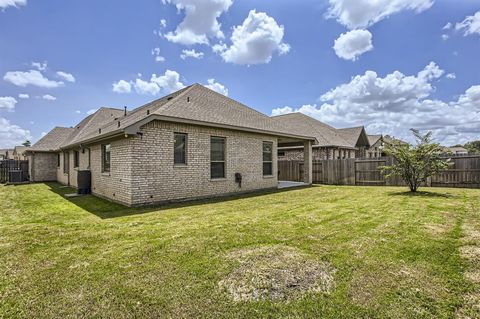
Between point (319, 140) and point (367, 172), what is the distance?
479 cm

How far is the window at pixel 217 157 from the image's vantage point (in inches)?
409

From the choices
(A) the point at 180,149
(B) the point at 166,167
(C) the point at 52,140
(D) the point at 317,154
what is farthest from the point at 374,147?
(C) the point at 52,140

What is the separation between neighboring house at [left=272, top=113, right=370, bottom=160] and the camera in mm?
19969

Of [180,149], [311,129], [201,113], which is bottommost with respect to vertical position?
[180,149]

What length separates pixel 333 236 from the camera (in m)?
4.73

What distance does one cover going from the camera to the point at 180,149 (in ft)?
30.4

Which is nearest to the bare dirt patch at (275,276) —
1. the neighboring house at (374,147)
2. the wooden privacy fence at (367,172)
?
the wooden privacy fence at (367,172)

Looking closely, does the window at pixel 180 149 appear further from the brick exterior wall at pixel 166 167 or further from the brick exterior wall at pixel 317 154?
the brick exterior wall at pixel 317 154

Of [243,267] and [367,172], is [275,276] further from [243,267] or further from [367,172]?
[367,172]

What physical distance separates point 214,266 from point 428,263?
9.82ft

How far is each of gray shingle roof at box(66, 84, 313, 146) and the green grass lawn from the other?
4131mm

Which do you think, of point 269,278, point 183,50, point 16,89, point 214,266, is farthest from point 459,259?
point 16,89

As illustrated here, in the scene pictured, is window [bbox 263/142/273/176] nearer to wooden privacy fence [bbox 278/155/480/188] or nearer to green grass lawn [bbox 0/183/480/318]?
wooden privacy fence [bbox 278/155/480/188]

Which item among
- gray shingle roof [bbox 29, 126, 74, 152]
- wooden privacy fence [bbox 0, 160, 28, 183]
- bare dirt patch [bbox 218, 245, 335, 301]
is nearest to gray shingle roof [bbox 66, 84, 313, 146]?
bare dirt patch [bbox 218, 245, 335, 301]
